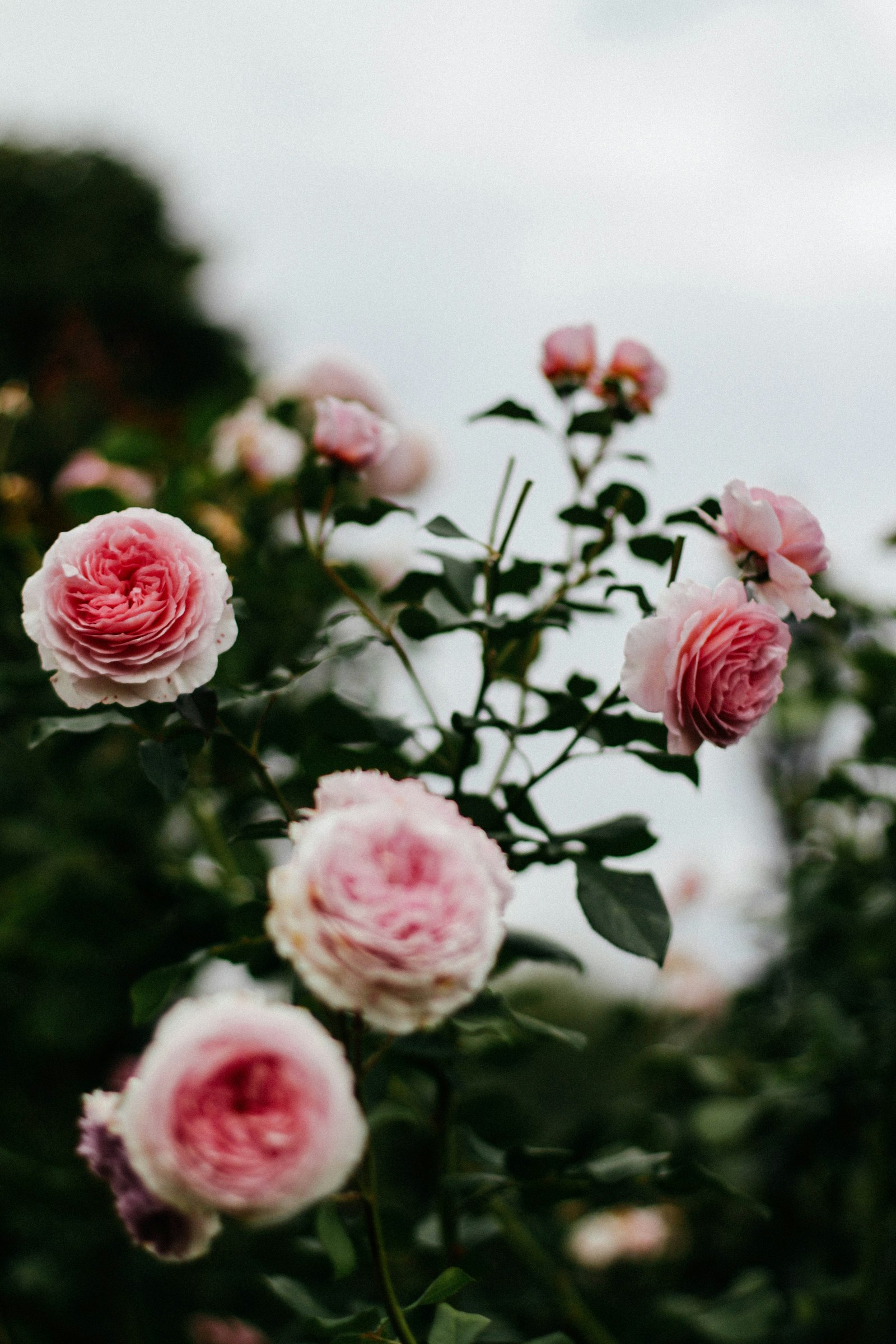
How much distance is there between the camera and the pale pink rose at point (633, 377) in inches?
37.3

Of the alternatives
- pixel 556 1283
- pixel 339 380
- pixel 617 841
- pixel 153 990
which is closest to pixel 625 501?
pixel 617 841

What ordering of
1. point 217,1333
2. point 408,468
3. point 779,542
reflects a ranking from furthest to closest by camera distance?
point 217,1333, point 408,468, point 779,542

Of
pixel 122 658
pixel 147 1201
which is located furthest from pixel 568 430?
pixel 147 1201

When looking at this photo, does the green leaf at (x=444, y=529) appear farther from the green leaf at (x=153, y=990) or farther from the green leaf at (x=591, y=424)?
the green leaf at (x=153, y=990)

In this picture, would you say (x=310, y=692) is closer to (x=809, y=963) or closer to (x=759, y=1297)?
(x=809, y=963)

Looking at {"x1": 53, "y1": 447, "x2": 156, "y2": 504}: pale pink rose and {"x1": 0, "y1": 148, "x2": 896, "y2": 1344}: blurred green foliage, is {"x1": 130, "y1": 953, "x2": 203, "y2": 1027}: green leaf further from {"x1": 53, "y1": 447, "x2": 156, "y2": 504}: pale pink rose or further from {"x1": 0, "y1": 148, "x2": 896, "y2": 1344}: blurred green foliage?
{"x1": 53, "y1": 447, "x2": 156, "y2": 504}: pale pink rose

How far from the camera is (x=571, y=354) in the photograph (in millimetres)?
949

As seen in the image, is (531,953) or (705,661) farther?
(531,953)

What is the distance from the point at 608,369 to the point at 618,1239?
70.3 inches

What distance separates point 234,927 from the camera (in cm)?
74

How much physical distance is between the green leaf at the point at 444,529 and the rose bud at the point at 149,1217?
17.0 inches

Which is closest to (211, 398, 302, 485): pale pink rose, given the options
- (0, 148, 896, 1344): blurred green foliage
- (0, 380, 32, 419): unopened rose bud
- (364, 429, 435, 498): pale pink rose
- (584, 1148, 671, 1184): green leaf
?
(0, 148, 896, 1344): blurred green foliage

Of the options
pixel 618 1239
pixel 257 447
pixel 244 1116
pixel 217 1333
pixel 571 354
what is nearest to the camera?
pixel 244 1116

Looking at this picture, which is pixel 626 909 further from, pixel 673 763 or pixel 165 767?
pixel 165 767
